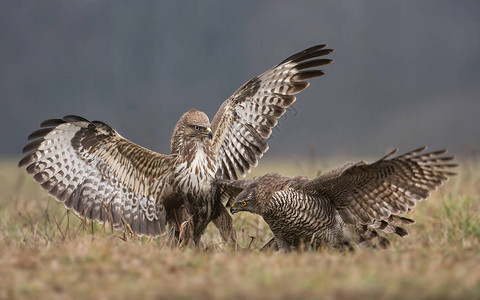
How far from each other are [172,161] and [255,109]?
1.35m

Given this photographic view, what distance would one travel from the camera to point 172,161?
6055 mm

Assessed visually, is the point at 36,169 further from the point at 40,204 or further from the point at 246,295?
the point at 246,295

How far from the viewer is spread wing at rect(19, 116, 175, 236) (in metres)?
6.20

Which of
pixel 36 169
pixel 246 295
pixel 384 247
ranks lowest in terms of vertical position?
pixel 246 295

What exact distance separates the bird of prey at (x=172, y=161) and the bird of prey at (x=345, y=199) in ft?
1.83

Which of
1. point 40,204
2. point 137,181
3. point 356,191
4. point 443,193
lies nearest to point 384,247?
point 356,191

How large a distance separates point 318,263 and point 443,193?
17.4 feet

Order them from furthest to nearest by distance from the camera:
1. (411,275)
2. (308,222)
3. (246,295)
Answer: (308,222) < (411,275) < (246,295)

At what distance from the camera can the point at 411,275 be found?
3.58 meters

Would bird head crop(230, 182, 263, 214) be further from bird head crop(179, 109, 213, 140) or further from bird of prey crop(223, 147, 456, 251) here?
bird head crop(179, 109, 213, 140)

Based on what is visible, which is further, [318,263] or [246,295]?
[318,263]

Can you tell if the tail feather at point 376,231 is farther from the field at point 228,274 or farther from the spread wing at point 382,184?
the field at point 228,274

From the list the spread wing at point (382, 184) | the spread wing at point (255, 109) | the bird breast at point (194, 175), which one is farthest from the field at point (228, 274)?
the spread wing at point (255, 109)

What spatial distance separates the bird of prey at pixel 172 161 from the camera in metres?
6.01
